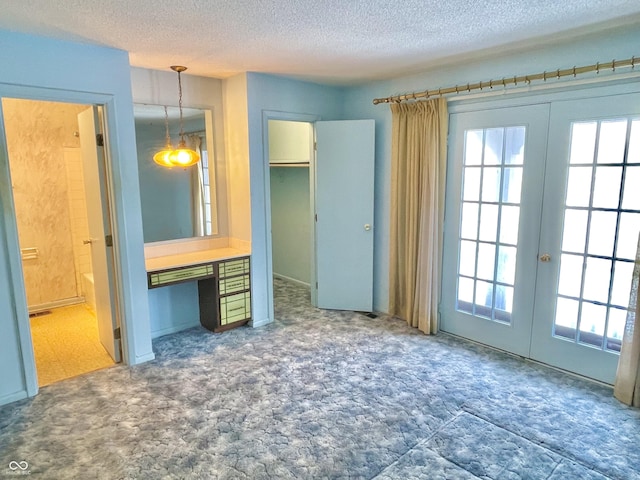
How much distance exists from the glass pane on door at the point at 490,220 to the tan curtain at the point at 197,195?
8.13 feet

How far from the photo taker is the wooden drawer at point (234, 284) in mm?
3930

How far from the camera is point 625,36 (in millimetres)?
2709

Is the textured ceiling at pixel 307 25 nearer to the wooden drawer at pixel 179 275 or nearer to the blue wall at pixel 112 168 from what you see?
the blue wall at pixel 112 168

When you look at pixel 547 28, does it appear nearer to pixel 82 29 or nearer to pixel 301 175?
pixel 82 29

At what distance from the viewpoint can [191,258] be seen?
384 centimetres

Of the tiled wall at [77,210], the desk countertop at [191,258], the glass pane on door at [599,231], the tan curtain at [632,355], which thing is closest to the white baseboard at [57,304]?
the tiled wall at [77,210]

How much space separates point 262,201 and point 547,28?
2.64 meters

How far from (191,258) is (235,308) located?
0.65m

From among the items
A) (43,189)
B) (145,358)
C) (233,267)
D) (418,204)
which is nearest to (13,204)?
(145,358)

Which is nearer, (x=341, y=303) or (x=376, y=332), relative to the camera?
(x=376, y=332)

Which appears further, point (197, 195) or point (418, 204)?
point (197, 195)

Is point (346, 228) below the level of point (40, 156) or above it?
below

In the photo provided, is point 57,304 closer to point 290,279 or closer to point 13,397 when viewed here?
point 13,397

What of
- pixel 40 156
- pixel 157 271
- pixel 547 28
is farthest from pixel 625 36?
pixel 40 156
